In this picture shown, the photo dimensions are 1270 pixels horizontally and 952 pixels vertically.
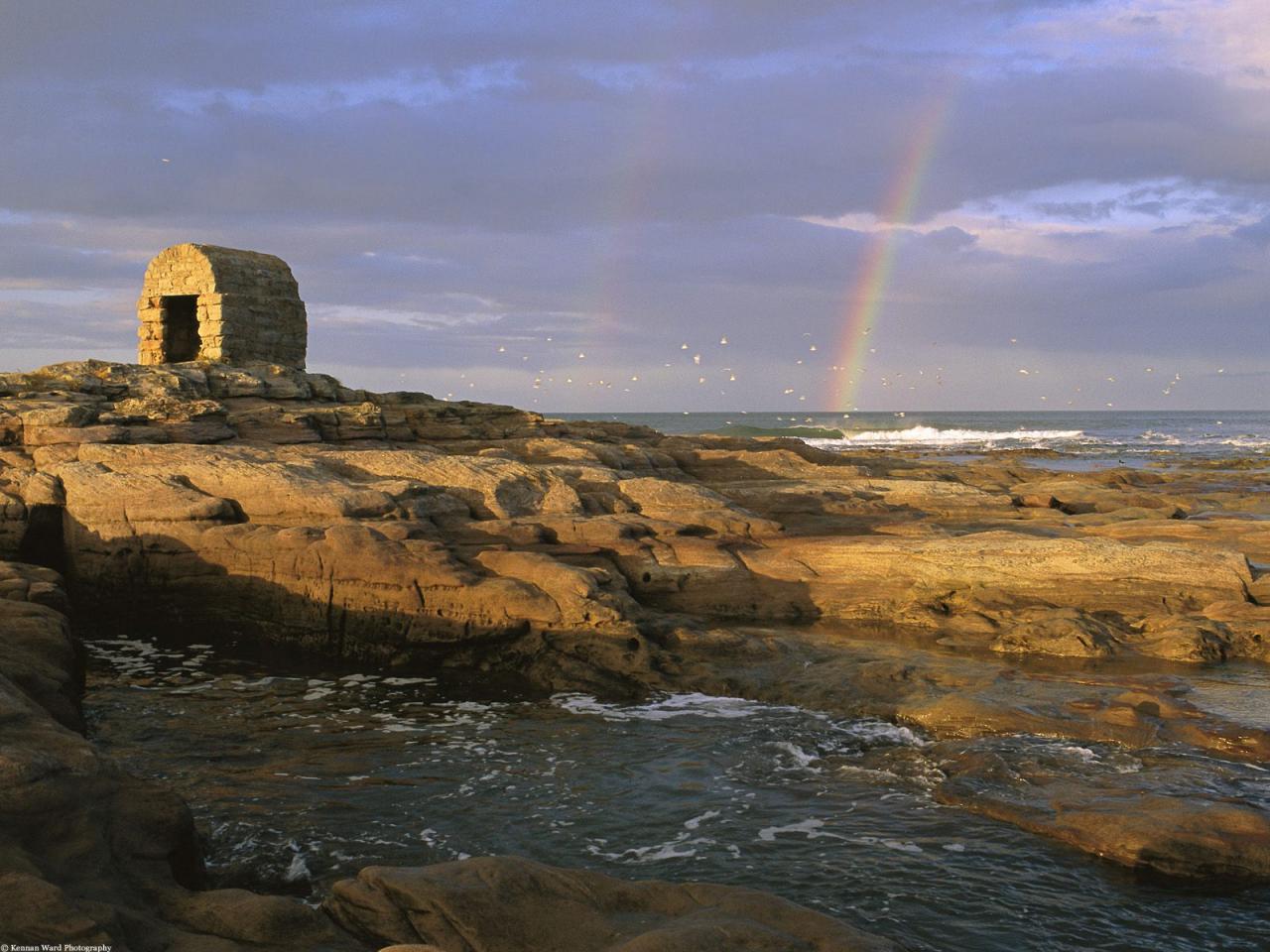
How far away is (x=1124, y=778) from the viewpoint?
9.25 meters

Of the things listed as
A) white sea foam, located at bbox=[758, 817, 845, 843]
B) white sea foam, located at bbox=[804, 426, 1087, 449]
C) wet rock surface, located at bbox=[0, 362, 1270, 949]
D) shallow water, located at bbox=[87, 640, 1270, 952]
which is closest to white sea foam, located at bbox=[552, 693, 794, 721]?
shallow water, located at bbox=[87, 640, 1270, 952]

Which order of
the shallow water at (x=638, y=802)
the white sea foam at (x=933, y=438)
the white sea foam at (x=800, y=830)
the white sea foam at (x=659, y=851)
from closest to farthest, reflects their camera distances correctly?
1. the shallow water at (x=638, y=802)
2. the white sea foam at (x=659, y=851)
3. the white sea foam at (x=800, y=830)
4. the white sea foam at (x=933, y=438)

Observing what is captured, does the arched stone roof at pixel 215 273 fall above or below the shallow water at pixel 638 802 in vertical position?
above

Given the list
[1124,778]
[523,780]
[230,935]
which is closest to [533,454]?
[523,780]

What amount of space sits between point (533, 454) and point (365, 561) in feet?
26.5

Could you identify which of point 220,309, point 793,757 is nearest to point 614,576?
point 793,757

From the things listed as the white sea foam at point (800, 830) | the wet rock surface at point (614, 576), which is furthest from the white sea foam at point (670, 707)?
the white sea foam at point (800, 830)

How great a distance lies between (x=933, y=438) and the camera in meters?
85.3

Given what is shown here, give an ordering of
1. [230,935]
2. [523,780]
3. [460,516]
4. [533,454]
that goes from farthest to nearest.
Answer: [533,454] → [460,516] → [523,780] → [230,935]

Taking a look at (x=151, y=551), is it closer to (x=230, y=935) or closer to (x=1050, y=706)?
(x=230, y=935)

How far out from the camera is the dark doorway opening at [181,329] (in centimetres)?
2664

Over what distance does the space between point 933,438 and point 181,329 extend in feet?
225

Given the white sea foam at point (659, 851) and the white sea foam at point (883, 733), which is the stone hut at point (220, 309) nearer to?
the white sea foam at point (883, 733)

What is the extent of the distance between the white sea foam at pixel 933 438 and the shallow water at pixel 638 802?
61.5 metres
